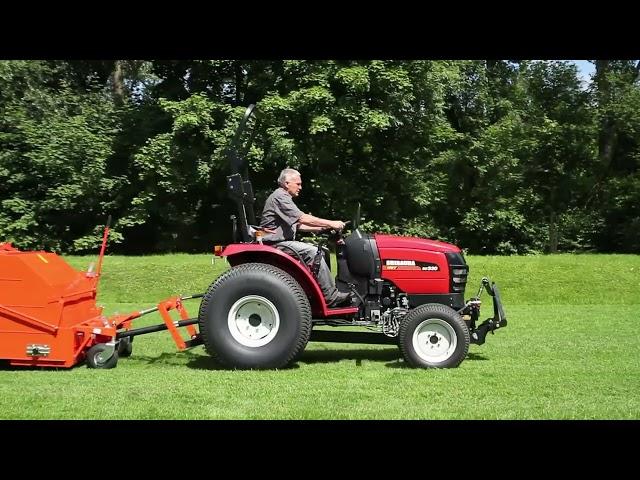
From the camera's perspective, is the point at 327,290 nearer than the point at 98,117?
Yes

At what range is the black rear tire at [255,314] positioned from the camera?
20.8 ft

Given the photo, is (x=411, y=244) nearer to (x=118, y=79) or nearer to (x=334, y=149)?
(x=334, y=149)

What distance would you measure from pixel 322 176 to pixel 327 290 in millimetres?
14063

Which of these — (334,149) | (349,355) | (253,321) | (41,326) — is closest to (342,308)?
(253,321)

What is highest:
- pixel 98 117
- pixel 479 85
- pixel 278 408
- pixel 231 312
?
pixel 479 85

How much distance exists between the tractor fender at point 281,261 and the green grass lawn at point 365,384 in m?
0.61

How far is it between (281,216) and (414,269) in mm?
1320

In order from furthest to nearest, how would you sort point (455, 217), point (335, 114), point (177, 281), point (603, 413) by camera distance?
1. point (455, 217)
2. point (335, 114)
3. point (177, 281)
4. point (603, 413)

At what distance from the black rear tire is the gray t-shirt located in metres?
0.34

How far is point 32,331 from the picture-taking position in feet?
20.7

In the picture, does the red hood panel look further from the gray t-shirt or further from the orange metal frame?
the orange metal frame

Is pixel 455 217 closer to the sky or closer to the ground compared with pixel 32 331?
closer to the sky

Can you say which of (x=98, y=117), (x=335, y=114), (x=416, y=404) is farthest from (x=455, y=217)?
(x=416, y=404)

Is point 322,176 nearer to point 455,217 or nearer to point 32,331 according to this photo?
point 455,217
